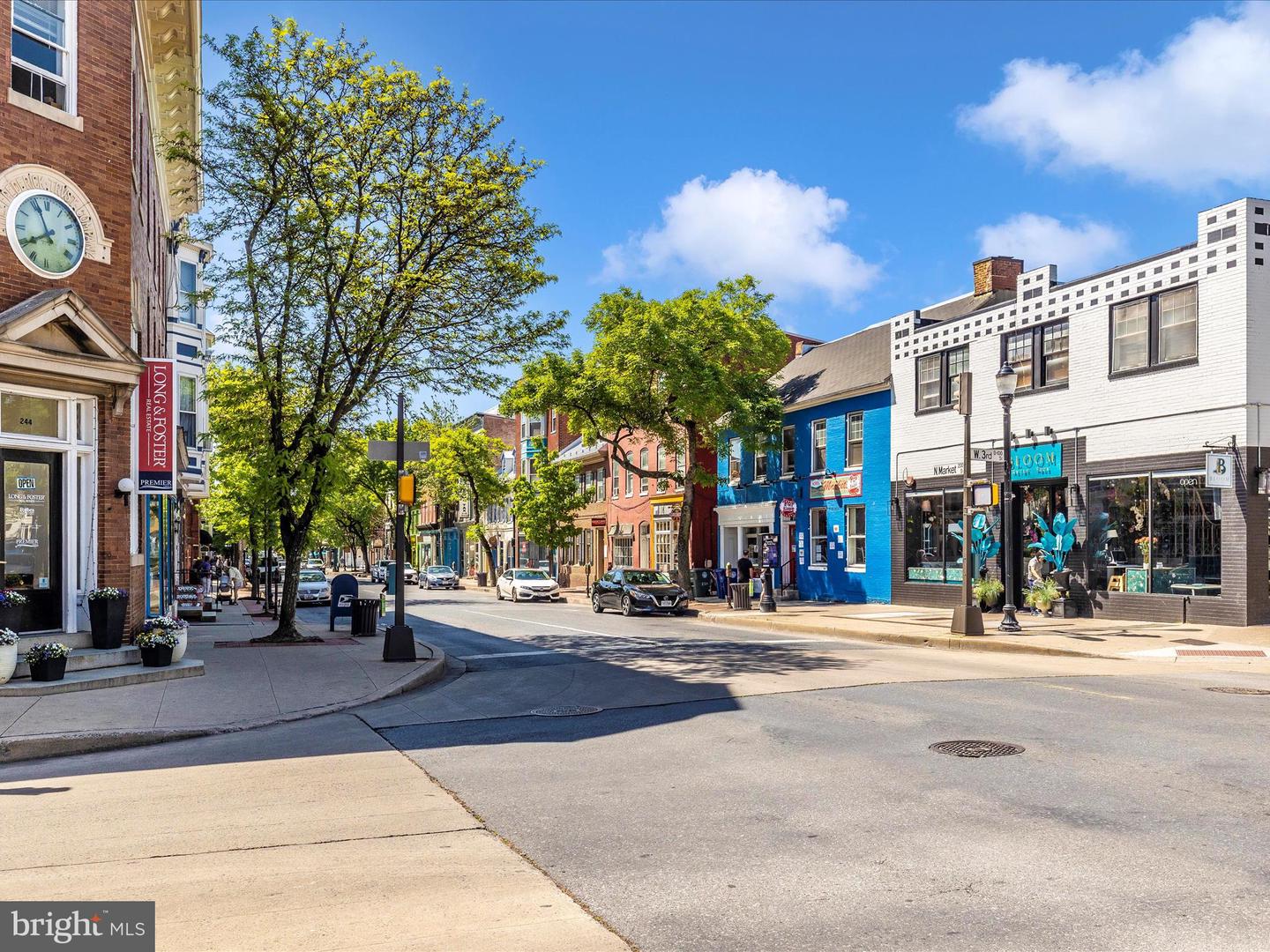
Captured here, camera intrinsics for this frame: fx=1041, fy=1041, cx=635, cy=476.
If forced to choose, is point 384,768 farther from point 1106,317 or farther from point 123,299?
point 1106,317

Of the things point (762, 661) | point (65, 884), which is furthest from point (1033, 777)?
point (762, 661)

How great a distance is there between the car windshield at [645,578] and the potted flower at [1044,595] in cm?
1044

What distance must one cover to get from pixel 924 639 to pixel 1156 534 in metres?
5.96

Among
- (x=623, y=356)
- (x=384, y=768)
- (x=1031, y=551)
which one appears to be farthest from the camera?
(x=623, y=356)

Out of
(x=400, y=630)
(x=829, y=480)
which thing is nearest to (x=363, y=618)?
(x=400, y=630)

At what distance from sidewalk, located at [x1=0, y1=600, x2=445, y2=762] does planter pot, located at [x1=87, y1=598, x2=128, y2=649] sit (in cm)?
116

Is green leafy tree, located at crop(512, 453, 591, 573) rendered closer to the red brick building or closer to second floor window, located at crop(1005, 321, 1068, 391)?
second floor window, located at crop(1005, 321, 1068, 391)

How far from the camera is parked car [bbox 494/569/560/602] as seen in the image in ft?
134

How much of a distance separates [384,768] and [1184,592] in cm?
1786

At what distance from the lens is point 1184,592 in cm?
2078

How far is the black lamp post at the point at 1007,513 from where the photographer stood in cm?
1994

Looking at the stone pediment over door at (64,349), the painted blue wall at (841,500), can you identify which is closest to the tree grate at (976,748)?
the stone pediment over door at (64,349)

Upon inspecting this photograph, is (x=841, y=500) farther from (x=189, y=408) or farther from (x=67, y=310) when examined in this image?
(x=67, y=310)

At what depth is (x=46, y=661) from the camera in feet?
41.1
